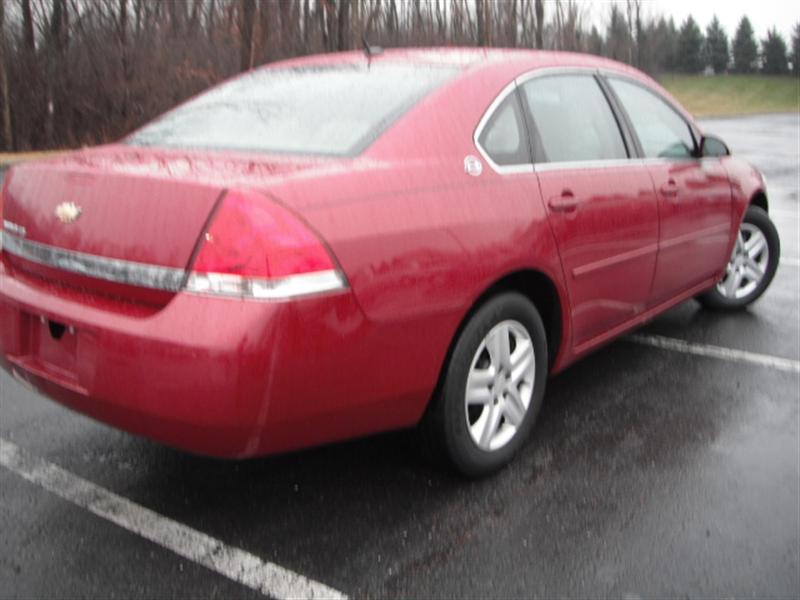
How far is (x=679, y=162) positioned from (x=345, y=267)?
2.55 meters

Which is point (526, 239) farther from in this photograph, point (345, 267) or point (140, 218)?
point (140, 218)

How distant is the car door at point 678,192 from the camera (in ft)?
13.0

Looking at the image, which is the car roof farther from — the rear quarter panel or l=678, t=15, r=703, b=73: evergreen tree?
l=678, t=15, r=703, b=73: evergreen tree

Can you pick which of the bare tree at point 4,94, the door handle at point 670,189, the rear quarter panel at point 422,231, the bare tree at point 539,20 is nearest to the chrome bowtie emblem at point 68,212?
the rear quarter panel at point 422,231

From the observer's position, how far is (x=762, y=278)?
5.41 m

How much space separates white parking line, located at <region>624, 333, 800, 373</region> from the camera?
4.40 metres

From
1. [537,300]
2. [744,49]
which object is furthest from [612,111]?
[744,49]

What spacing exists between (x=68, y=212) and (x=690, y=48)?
9173cm

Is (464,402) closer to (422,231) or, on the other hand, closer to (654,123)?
(422,231)

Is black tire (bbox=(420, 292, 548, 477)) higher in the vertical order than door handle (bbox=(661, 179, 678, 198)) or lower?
A: lower

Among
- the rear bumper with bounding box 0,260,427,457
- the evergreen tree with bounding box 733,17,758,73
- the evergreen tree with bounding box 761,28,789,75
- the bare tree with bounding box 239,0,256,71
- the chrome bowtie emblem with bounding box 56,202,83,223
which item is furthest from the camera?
the evergreen tree with bounding box 733,17,758,73

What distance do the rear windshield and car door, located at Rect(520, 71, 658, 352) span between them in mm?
577

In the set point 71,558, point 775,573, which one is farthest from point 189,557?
point 775,573

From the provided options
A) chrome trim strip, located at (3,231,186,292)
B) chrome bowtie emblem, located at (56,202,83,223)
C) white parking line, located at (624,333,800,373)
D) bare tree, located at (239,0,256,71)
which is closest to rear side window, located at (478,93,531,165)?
chrome trim strip, located at (3,231,186,292)
